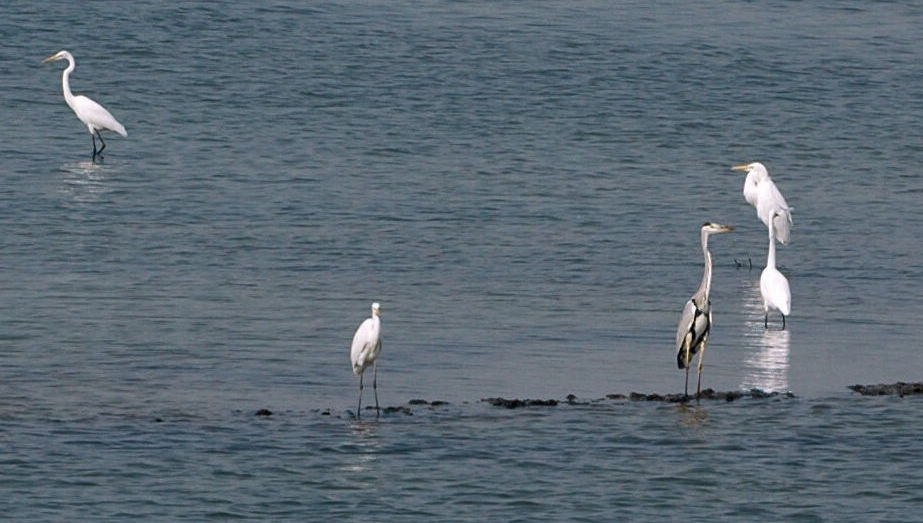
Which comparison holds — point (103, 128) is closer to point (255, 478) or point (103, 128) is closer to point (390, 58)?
point (390, 58)

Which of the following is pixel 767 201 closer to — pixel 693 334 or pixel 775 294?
pixel 775 294

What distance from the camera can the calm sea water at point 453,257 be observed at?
A: 1323 cm

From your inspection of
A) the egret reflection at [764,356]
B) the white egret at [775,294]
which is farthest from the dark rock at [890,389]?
the white egret at [775,294]

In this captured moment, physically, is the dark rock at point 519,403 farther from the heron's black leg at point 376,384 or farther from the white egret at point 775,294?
the white egret at point 775,294

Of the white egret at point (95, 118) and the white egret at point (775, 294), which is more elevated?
the white egret at point (95, 118)

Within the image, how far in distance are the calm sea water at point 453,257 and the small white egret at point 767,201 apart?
0.44 metres

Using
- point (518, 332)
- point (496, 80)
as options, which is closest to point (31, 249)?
point (518, 332)

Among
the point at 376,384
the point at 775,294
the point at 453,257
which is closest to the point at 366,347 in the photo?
the point at 376,384

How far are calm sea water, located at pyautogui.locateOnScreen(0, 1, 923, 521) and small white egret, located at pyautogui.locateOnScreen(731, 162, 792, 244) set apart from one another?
438mm

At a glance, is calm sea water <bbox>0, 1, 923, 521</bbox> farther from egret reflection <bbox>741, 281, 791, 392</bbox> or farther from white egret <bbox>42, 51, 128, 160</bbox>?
white egret <bbox>42, 51, 128, 160</bbox>

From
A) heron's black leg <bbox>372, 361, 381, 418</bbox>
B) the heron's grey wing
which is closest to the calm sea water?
heron's black leg <bbox>372, 361, 381, 418</bbox>

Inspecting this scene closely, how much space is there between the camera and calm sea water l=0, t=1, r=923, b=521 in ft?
43.4

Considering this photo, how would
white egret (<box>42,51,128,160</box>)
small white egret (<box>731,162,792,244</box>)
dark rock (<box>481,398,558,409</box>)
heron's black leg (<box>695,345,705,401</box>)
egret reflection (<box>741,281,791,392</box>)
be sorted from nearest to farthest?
dark rock (<box>481,398,558,409</box>) < heron's black leg (<box>695,345,705,401</box>) < egret reflection (<box>741,281,791,392</box>) < small white egret (<box>731,162,792,244</box>) < white egret (<box>42,51,128,160</box>)

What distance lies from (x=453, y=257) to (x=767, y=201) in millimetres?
4135
